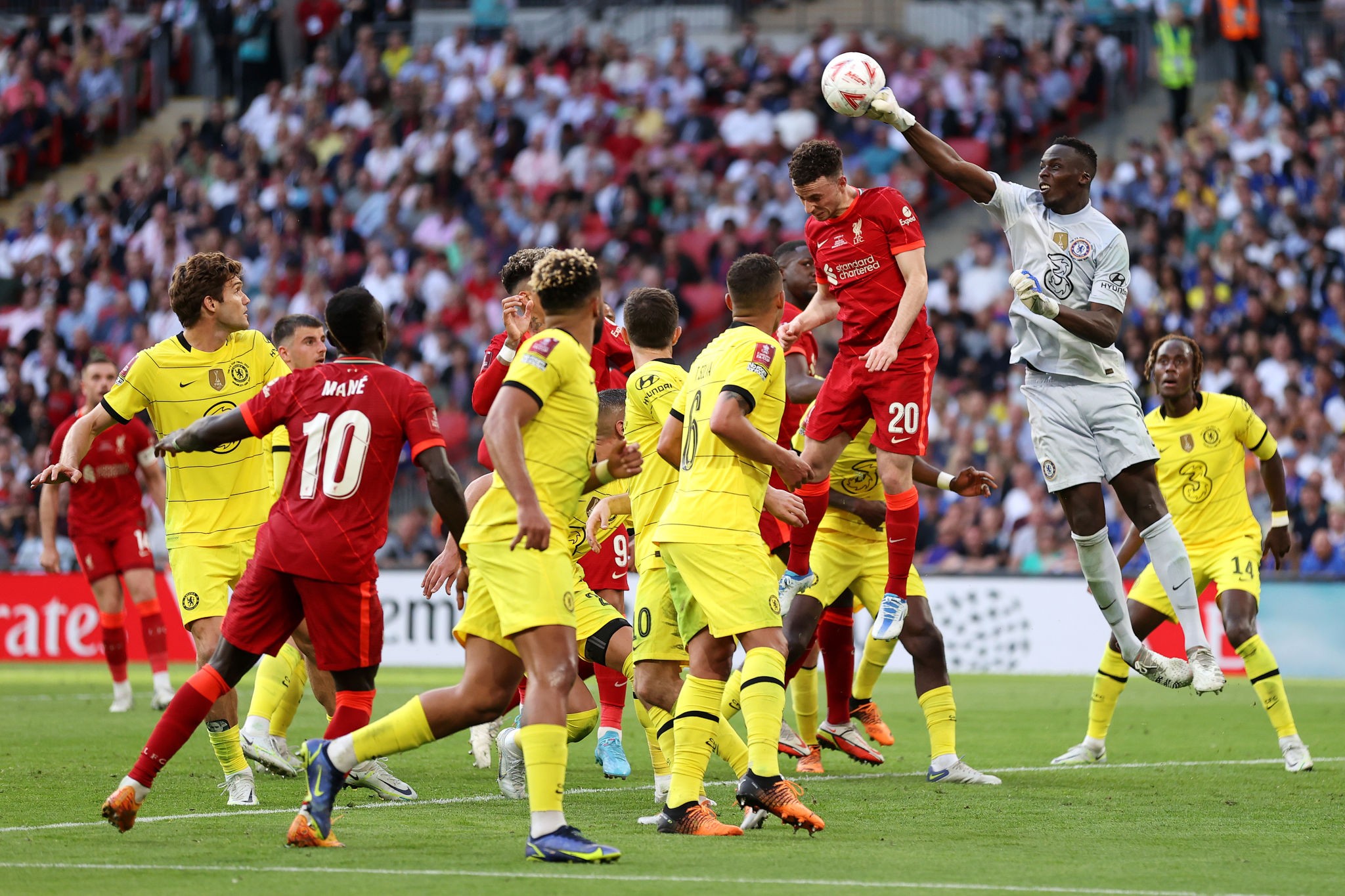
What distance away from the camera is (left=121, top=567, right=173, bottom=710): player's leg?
48.0ft

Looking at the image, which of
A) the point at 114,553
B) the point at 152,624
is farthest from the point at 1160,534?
the point at 114,553

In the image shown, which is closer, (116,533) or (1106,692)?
(1106,692)

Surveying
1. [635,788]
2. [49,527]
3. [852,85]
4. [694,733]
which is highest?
[852,85]

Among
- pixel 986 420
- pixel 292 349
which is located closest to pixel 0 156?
pixel 986 420

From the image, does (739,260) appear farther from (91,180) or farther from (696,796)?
(91,180)

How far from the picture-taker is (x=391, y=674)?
62.7ft

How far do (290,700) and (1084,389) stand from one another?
489cm

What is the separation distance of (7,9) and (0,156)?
4256 millimetres

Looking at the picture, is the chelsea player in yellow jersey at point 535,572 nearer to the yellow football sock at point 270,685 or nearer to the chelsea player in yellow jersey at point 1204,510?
the yellow football sock at point 270,685

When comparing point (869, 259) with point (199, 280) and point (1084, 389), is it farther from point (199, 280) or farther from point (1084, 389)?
point (199, 280)

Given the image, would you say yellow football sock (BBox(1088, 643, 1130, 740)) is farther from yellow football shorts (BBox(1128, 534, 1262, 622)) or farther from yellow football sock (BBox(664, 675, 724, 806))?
yellow football sock (BBox(664, 675, 724, 806))

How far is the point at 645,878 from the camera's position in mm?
6367

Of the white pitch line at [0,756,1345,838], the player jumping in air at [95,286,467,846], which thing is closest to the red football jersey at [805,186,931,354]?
the white pitch line at [0,756,1345,838]

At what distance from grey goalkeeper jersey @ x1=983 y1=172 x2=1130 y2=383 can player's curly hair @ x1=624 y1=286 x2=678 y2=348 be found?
2.07 meters
